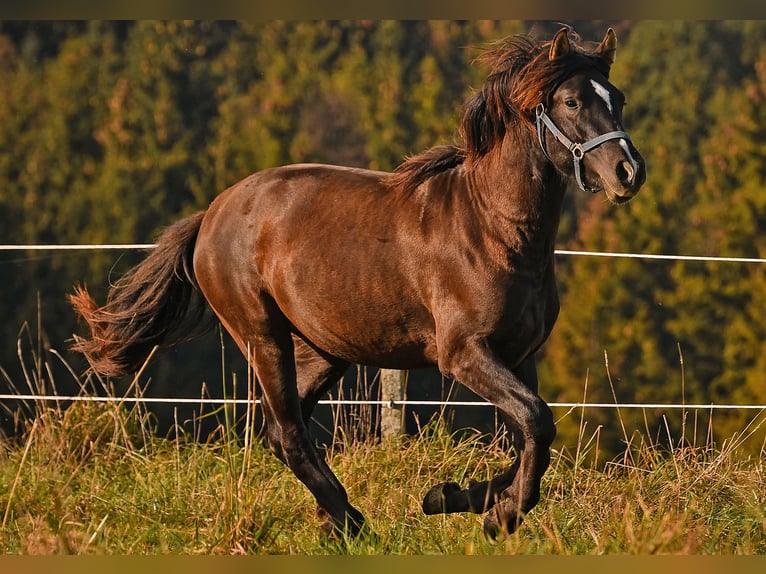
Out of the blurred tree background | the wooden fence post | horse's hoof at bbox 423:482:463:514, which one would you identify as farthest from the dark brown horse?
the blurred tree background

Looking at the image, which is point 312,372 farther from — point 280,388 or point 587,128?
point 587,128

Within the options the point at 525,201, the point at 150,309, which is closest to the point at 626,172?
the point at 525,201

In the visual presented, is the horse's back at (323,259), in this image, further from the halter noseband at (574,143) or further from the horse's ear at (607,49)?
the horse's ear at (607,49)

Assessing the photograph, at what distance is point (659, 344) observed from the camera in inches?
324

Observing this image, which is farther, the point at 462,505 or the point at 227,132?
the point at 227,132

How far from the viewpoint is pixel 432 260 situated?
13.1 ft

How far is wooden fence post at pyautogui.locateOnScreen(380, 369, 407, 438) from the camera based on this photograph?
18.9 feet

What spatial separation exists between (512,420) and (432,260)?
0.64 m

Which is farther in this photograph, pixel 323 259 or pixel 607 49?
pixel 323 259

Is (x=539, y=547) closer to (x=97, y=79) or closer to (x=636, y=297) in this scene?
(x=636, y=297)

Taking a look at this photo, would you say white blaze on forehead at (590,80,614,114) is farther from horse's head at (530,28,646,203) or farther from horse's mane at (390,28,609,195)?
horse's mane at (390,28,609,195)

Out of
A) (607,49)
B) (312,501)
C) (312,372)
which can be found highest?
(607,49)

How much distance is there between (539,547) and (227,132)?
5.85 meters

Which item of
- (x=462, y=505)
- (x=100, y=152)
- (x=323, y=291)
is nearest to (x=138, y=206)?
(x=100, y=152)
